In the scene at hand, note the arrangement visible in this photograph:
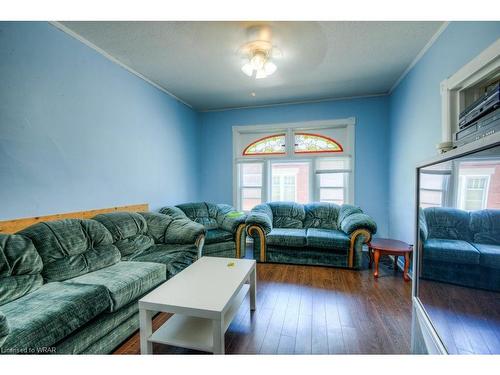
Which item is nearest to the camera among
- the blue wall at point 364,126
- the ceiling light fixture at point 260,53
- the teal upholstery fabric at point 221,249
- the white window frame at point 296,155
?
the ceiling light fixture at point 260,53

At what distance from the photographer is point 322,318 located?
1.95 metres

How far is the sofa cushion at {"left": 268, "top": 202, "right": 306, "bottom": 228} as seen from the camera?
3814 millimetres

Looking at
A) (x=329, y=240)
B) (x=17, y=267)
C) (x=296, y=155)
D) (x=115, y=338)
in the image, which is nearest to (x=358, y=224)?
(x=329, y=240)

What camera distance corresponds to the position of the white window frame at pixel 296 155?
3973 millimetres

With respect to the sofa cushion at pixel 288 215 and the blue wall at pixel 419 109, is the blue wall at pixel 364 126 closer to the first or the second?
the blue wall at pixel 419 109

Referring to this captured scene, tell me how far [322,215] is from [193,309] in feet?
9.61

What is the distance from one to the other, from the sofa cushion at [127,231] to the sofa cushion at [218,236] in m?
0.82

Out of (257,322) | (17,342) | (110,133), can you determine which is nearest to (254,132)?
(110,133)

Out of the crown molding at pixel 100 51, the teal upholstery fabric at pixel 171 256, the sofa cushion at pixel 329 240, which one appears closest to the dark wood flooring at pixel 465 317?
the sofa cushion at pixel 329 240

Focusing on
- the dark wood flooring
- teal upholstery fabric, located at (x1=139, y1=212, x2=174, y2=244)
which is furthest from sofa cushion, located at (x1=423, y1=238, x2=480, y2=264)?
teal upholstery fabric, located at (x1=139, y1=212, x2=174, y2=244)

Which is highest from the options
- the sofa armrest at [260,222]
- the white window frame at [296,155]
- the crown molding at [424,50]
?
the crown molding at [424,50]

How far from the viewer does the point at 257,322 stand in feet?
6.21

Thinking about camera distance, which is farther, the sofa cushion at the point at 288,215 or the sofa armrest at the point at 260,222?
the sofa cushion at the point at 288,215

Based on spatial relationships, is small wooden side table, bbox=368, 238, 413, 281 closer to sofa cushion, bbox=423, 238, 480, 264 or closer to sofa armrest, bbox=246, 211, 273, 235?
sofa armrest, bbox=246, 211, 273, 235
